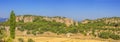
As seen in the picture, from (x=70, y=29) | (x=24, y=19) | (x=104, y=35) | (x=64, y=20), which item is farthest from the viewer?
(x=24, y=19)

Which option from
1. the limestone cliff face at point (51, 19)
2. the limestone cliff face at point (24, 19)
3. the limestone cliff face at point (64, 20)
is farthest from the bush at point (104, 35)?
the limestone cliff face at point (24, 19)

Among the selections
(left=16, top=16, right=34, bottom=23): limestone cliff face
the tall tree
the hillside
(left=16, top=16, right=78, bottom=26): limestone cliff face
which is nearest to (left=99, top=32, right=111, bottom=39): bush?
the hillside

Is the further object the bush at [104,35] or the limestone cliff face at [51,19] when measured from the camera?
the limestone cliff face at [51,19]

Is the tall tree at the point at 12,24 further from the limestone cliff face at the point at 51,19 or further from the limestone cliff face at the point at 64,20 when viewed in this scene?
the limestone cliff face at the point at 64,20

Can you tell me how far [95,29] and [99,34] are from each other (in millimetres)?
9666

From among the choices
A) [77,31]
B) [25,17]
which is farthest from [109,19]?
[25,17]

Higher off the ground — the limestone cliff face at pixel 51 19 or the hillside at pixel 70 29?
the limestone cliff face at pixel 51 19

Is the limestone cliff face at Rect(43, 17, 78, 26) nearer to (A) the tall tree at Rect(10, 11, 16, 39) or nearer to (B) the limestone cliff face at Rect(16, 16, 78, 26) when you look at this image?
(B) the limestone cliff face at Rect(16, 16, 78, 26)

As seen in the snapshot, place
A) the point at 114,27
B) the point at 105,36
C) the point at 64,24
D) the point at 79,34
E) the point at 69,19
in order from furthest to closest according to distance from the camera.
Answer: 1. the point at 69,19
2. the point at 64,24
3. the point at 114,27
4. the point at 79,34
5. the point at 105,36

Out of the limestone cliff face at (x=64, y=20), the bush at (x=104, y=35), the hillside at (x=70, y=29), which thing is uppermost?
the limestone cliff face at (x=64, y=20)

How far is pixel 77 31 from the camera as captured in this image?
412 ft

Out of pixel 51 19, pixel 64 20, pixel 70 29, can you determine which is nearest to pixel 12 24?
pixel 70 29

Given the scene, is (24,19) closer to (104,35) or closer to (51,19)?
(51,19)

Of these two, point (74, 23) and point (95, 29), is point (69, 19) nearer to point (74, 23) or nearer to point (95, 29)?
point (74, 23)
